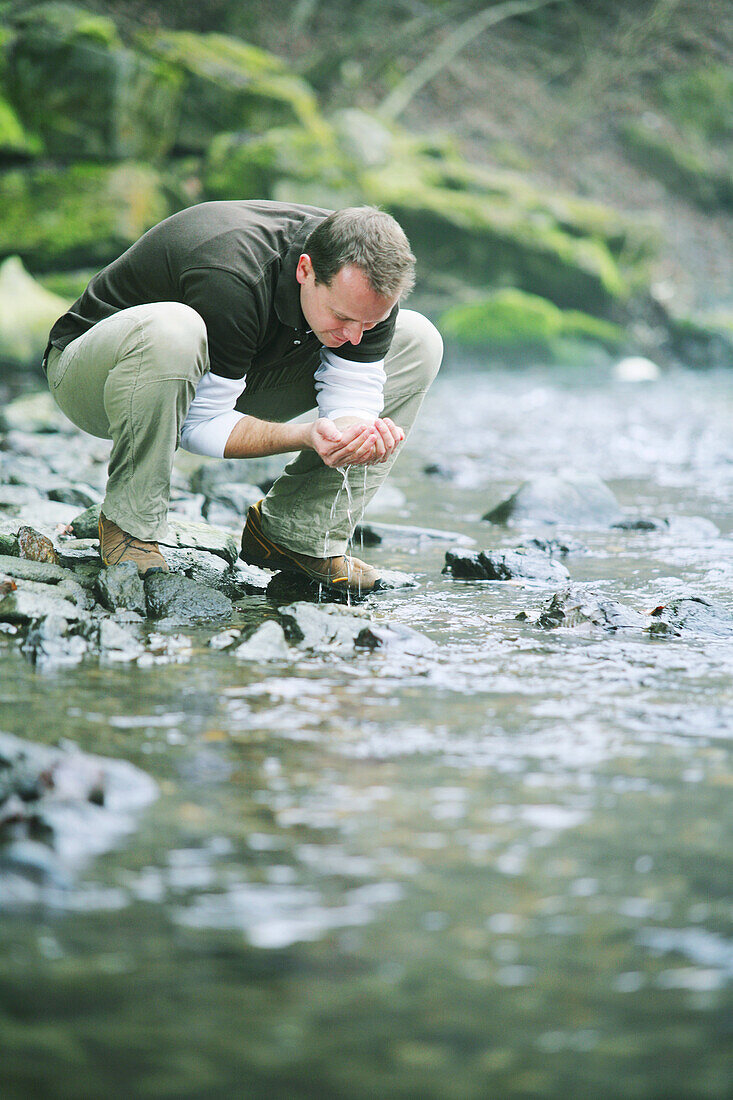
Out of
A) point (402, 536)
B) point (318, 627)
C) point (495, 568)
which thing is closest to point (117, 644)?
point (318, 627)

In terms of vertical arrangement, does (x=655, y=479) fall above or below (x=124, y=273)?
below

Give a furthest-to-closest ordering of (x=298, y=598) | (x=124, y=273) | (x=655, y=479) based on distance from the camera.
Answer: (x=655, y=479) < (x=298, y=598) < (x=124, y=273)

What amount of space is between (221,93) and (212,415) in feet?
41.4

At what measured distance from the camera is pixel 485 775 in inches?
70.6

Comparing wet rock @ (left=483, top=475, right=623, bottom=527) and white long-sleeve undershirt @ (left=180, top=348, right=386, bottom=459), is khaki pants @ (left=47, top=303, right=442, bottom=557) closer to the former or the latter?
white long-sleeve undershirt @ (left=180, top=348, right=386, bottom=459)

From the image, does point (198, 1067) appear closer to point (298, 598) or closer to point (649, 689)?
point (649, 689)

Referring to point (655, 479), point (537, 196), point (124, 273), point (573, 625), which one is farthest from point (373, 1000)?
point (537, 196)

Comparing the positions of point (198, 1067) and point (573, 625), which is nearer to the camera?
point (198, 1067)

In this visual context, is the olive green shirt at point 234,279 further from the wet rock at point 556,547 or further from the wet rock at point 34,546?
the wet rock at point 556,547

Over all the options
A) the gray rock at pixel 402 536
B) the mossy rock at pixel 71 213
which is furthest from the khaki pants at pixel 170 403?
the mossy rock at pixel 71 213

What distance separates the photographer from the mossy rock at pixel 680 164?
999 inches

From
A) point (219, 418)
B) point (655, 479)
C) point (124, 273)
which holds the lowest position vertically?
point (655, 479)

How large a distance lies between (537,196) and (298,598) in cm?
1545

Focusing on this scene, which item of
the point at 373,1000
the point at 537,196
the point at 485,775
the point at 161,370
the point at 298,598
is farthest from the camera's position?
the point at 537,196
